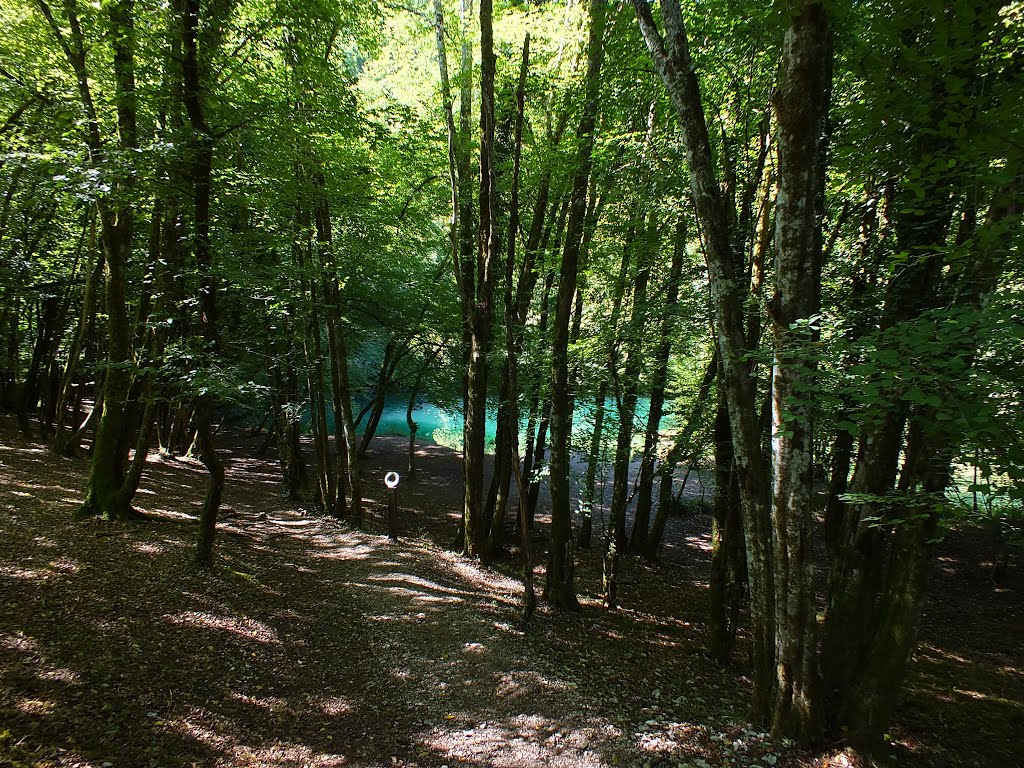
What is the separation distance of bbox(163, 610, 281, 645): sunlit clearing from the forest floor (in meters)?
0.02

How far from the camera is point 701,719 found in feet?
16.0

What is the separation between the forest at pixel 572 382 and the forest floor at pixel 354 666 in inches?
1.7

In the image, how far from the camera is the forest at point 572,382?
3.43 meters

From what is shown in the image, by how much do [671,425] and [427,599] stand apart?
17.0 feet

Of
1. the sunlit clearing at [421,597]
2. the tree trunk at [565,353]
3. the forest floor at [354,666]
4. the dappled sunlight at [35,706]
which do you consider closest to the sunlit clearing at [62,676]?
the forest floor at [354,666]

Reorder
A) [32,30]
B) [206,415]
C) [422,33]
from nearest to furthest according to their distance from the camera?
[206,415], [32,30], [422,33]

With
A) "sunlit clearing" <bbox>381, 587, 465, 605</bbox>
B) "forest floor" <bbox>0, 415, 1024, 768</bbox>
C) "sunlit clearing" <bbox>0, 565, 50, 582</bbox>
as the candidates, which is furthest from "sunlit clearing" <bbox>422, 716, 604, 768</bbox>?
"sunlit clearing" <bbox>0, 565, 50, 582</bbox>

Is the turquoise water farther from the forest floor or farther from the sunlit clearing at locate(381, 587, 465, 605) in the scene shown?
the sunlit clearing at locate(381, 587, 465, 605)

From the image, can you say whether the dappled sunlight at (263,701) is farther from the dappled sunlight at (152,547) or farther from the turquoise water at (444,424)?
the turquoise water at (444,424)

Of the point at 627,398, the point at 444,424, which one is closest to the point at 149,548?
the point at 627,398

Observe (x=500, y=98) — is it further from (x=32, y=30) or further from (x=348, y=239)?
(x=32, y=30)

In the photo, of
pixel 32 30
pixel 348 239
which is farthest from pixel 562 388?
pixel 32 30

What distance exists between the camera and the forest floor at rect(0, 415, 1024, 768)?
3.67m

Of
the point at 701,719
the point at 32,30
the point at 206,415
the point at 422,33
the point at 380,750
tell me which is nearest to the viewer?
the point at 380,750
